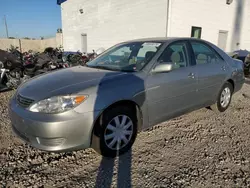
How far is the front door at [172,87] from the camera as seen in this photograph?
2875 mm

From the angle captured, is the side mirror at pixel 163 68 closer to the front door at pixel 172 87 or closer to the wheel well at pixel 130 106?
the front door at pixel 172 87

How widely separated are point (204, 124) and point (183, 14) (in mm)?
6244

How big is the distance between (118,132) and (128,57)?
1.37 metres

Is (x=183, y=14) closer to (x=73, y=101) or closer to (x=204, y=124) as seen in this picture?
(x=204, y=124)

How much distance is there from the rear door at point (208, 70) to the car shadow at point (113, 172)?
1771 mm

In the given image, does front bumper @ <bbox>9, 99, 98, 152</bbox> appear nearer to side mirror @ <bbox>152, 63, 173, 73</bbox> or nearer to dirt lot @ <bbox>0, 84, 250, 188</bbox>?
dirt lot @ <bbox>0, 84, 250, 188</bbox>

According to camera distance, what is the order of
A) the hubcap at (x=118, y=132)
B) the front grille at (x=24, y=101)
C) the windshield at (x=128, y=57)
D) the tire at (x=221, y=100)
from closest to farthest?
1. the front grille at (x=24, y=101)
2. the hubcap at (x=118, y=132)
3. the windshield at (x=128, y=57)
4. the tire at (x=221, y=100)

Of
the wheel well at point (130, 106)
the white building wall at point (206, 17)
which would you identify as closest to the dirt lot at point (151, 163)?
the wheel well at point (130, 106)

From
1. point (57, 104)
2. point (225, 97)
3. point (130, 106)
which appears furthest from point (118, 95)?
point (225, 97)

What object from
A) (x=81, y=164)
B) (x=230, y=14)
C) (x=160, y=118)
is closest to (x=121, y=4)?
(x=230, y=14)

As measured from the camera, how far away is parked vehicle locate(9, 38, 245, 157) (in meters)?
2.27

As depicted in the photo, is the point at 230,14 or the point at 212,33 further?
the point at 230,14

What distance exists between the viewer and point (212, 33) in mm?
9914

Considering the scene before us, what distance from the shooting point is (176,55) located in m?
3.28
